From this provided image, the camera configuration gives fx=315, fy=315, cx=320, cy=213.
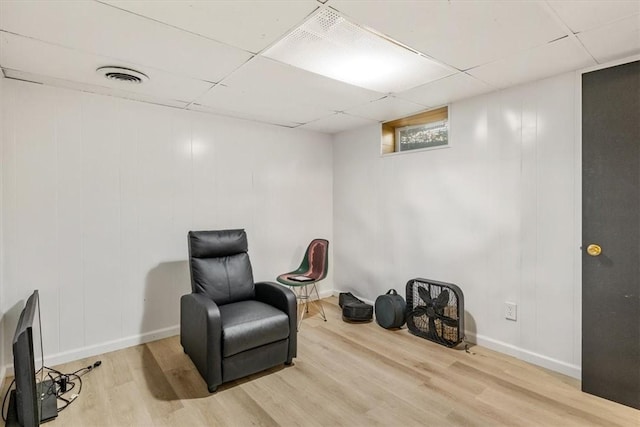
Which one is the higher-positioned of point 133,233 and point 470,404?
point 133,233

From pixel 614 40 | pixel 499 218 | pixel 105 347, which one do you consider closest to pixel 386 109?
Result: pixel 499 218

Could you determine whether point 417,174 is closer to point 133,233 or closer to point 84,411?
point 133,233

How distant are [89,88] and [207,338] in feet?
7.48

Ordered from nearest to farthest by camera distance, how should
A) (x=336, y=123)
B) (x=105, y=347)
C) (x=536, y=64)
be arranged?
(x=536, y=64) < (x=105, y=347) < (x=336, y=123)

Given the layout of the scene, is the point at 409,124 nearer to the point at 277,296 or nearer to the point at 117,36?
the point at 277,296

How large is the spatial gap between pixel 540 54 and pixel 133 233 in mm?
3543

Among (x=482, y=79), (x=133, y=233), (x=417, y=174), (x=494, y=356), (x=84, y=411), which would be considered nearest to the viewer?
(x=84, y=411)

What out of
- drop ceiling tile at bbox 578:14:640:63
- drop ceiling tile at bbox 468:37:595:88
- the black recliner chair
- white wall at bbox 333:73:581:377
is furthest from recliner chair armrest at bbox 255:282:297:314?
drop ceiling tile at bbox 578:14:640:63

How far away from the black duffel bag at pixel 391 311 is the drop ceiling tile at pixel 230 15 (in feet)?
8.66

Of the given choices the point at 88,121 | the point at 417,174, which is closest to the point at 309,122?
the point at 417,174

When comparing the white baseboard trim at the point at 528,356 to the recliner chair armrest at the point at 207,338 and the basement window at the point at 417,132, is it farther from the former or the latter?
the recliner chair armrest at the point at 207,338

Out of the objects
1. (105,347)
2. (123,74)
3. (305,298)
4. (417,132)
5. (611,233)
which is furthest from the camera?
(305,298)

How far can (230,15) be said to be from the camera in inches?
64.3

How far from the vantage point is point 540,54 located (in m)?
2.09
